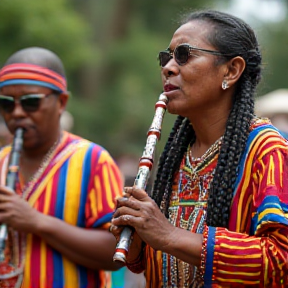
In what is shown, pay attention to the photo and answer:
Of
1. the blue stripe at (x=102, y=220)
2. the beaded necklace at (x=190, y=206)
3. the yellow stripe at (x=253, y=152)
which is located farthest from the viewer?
the blue stripe at (x=102, y=220)

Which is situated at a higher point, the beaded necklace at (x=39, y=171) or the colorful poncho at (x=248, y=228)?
the beaded necklace at (x=39, y=171)

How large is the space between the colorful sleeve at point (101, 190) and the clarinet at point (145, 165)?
2.92ft

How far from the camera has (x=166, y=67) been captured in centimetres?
379

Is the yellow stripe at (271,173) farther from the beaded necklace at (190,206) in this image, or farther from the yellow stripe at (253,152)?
the beaded necklace at (190,206)

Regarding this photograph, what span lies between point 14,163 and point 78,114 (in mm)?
11202

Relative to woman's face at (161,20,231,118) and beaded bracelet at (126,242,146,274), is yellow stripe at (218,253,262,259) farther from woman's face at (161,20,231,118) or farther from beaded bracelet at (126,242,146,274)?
woman's face at (161,20,231,118)

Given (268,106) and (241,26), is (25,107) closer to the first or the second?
(241,26)

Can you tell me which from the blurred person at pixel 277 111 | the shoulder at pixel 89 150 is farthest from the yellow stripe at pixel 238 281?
the blurred person at pixel 277 111

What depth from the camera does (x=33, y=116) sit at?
479 cm

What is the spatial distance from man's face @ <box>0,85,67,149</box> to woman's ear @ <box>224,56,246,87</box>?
1.44 m

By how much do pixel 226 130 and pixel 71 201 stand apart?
50.4 inches

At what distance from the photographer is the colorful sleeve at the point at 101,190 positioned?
4.62m

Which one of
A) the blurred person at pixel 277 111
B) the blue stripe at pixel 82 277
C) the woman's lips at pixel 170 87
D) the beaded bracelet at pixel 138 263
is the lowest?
the beaded bracelet at pixel 138 263

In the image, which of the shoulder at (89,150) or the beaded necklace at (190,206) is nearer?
the beaded necklace at (190,206)
